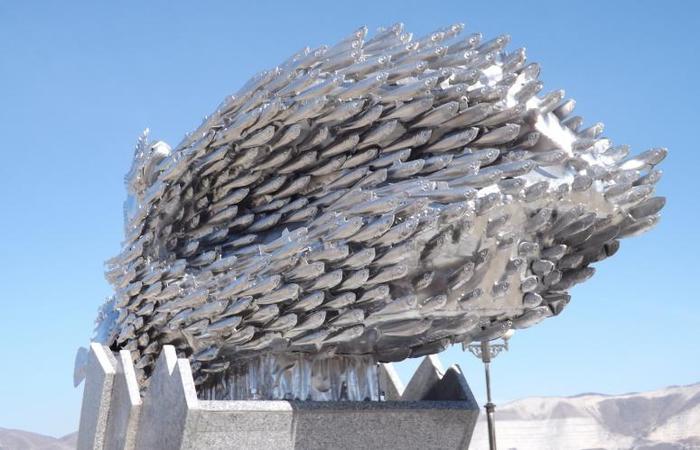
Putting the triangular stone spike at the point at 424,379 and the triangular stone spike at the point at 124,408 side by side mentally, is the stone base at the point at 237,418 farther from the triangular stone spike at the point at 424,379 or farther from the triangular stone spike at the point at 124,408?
the triangular stone spike at the point at 424,379

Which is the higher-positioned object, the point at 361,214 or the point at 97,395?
the point at 361,214

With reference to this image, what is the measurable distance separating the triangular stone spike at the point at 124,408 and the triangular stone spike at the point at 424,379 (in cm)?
334

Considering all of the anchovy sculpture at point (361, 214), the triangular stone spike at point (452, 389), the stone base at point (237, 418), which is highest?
the anchovy sculpture at point (361, 214)

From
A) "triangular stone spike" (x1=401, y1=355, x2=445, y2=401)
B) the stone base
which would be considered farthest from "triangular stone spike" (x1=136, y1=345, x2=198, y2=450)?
"triangular stone spike" (x1=401, y1=355, x2=445, y2=401)

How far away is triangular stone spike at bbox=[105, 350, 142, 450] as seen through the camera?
8750 mm

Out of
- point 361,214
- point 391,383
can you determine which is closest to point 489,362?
point 391,383

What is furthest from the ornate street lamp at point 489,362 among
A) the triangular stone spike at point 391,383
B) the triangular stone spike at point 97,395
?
the triangular stone spike at point 97,395

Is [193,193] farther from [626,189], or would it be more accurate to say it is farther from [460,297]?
[626,189]

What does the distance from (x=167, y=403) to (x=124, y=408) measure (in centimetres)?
81

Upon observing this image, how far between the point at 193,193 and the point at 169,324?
1.41 m

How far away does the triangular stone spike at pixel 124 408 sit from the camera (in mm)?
8750

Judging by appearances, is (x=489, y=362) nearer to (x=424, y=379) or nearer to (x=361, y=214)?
(x=424, y=379)

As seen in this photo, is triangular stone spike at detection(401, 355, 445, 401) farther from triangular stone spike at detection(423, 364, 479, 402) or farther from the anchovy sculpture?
the anchovy sculpture

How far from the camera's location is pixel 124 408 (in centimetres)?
888
